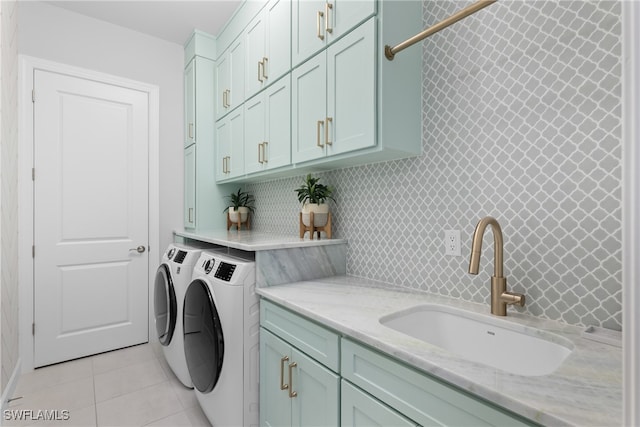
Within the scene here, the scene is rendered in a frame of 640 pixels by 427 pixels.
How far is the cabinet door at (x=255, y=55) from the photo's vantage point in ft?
7.15

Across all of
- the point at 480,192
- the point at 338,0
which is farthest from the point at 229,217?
the point at 480,192

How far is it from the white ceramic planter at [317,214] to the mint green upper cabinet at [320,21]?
83cm

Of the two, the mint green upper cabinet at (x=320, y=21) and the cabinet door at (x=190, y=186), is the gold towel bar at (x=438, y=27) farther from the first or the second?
the cabinet door at (x=190, y=186)

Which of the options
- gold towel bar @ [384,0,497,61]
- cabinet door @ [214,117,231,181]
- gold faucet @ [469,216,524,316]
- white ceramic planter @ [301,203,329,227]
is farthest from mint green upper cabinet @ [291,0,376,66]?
cabinet door @ [214,117,231,181]

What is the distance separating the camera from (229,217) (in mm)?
2914

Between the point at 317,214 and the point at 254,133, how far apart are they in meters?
0.79

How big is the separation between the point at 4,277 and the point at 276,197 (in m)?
1.81

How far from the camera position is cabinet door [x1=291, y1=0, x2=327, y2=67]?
5.38 ft

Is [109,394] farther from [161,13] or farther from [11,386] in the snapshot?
[161,13]

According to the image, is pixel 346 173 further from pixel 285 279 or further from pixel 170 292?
pixel 170 292

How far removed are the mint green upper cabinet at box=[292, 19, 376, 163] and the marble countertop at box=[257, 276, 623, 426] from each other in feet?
2.32

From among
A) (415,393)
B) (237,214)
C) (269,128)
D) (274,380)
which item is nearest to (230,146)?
(237,214)

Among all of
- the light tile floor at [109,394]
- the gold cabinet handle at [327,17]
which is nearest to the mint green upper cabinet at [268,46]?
the gold cabinet handle at [327,17]

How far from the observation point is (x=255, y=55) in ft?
7.46
